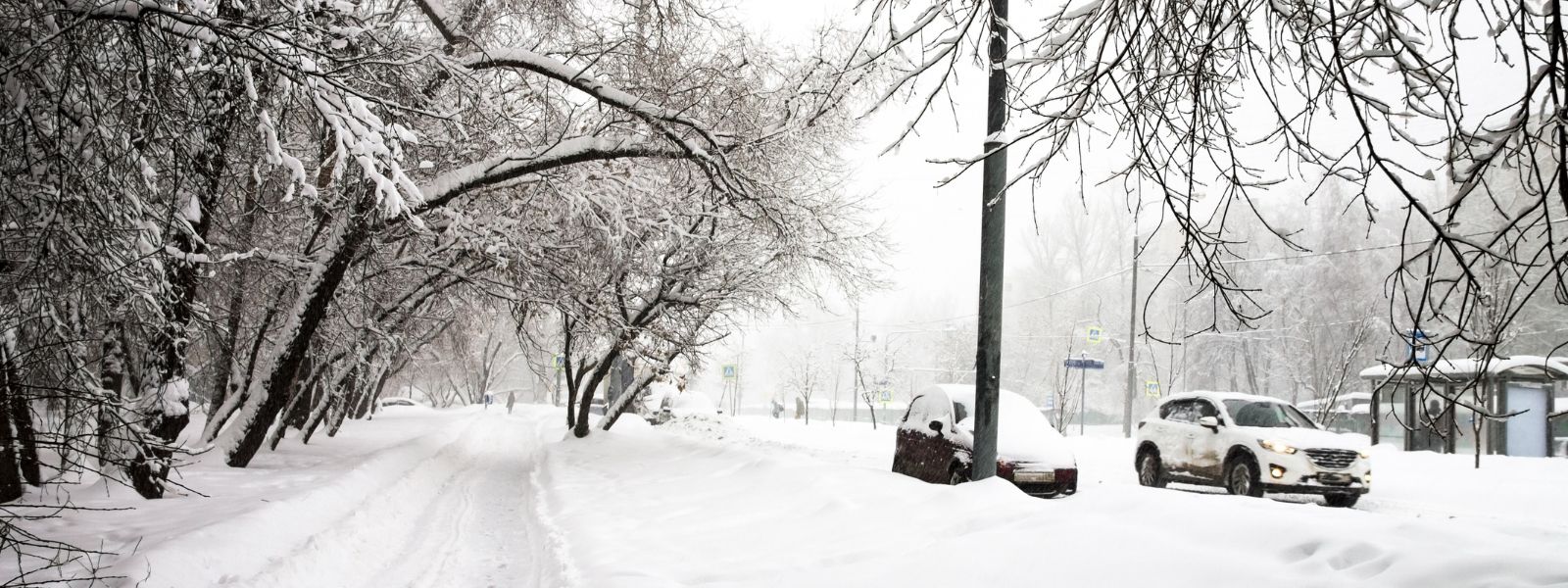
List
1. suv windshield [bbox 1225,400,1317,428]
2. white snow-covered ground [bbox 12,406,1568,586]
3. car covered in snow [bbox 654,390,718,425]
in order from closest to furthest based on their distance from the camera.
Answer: white snow-covered ground [bbox 12,406,1568,586]
suv windshield [bbox 1225,400,1317,428]
car covered in snow [bbox 654,390,718,425]

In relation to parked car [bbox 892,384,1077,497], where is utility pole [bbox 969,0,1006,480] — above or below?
above

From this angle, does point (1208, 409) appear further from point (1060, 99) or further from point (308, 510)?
point (308, 510)

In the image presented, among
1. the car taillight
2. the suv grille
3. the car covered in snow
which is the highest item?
the suv grille

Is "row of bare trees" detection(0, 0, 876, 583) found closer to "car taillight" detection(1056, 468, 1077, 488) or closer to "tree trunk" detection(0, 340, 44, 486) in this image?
"tree trunk" detection(0, 340, 44, 486)

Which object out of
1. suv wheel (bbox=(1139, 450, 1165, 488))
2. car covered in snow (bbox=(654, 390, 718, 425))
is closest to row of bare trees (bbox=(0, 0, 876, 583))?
suv wheel (bbox=(1139, 450, 1165, 488))

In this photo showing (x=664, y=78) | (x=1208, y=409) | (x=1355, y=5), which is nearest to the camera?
(x=1355, y=5)


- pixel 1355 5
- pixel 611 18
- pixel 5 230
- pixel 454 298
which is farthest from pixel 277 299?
pixel 1355 5

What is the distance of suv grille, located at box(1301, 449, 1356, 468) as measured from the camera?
11945 mm

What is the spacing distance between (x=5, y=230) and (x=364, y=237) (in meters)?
4.63

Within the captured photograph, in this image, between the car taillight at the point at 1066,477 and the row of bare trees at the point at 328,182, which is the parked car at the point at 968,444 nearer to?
the car taillight at the point at 1066,477

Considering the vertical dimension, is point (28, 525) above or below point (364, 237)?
below

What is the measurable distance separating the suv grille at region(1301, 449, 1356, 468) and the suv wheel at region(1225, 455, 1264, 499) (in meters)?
0.75

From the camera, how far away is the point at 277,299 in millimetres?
12469

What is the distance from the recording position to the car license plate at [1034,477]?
35.7ft
